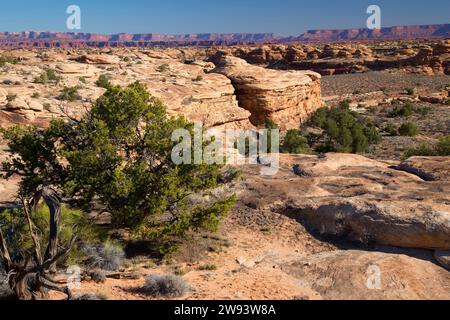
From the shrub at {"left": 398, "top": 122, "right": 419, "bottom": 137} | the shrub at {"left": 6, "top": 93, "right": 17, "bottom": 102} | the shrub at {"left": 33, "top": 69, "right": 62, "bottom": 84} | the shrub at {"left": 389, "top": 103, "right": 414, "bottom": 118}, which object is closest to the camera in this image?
the shrub at {"left": 6, "top": 93, "right": 17, "bottom": 102}

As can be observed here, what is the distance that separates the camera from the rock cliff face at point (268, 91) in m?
24.4

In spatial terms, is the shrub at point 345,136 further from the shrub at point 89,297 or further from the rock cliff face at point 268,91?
the shrub at point 89,297

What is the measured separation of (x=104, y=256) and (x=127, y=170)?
5.88ft

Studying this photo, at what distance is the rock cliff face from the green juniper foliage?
15.4m

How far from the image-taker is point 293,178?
11586mm

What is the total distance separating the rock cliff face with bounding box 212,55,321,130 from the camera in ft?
79.9

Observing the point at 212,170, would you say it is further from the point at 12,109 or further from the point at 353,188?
the point at 12,109

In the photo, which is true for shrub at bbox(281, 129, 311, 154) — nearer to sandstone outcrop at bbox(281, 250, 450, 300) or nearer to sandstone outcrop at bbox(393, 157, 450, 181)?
sandstone outcrop at bbox(393, 157, 450, 181)

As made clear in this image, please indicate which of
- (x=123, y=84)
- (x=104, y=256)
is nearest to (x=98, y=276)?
(x=104, y=256)

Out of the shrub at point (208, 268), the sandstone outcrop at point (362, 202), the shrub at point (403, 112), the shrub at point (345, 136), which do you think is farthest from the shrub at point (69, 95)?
the shrub at point (403, 112)

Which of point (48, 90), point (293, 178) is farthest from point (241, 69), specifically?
point (293, 178)

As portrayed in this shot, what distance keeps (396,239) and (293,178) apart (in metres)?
3.99

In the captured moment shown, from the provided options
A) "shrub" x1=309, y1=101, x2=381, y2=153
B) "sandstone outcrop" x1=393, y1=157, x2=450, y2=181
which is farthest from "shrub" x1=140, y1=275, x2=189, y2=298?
"shrub" x1=309, y1=101, x2=381, y2=153

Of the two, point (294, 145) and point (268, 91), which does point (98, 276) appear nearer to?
point (294, 145)
